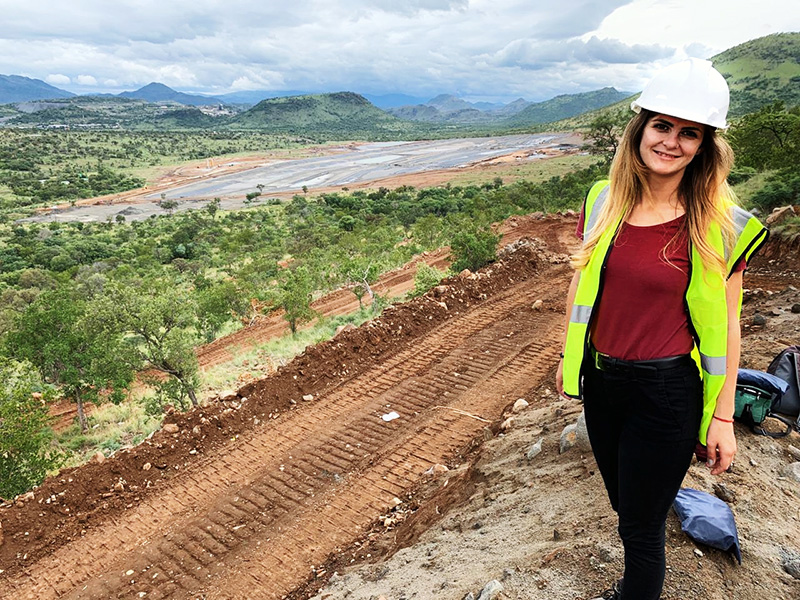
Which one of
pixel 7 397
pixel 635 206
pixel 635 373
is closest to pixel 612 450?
pixel 635 373

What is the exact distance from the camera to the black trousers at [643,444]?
1909 mm

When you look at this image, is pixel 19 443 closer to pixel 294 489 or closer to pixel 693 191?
pixel 294 489

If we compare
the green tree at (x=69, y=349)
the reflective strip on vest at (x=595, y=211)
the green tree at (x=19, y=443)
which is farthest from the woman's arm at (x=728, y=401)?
the green tree at (x=69, y=349)

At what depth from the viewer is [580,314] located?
2.10 meters

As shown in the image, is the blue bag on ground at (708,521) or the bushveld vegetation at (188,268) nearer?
the blue bag on ground at (708,521)

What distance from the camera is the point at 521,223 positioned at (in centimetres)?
2156

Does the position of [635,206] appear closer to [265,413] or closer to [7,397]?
[265,413]

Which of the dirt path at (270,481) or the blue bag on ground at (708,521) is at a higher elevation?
the blue bag on ground at (708,521)

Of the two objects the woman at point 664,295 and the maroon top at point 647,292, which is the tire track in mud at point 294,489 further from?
the maroon top at point 647,292

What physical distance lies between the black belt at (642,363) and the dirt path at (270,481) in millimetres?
3928

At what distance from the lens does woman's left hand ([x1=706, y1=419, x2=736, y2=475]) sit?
6.38 ft

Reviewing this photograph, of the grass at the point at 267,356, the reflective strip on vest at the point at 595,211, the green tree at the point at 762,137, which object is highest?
the green tree at the point at 762,137

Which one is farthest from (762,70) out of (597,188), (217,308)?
(597,188)

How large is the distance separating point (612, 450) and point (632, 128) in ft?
4.40
